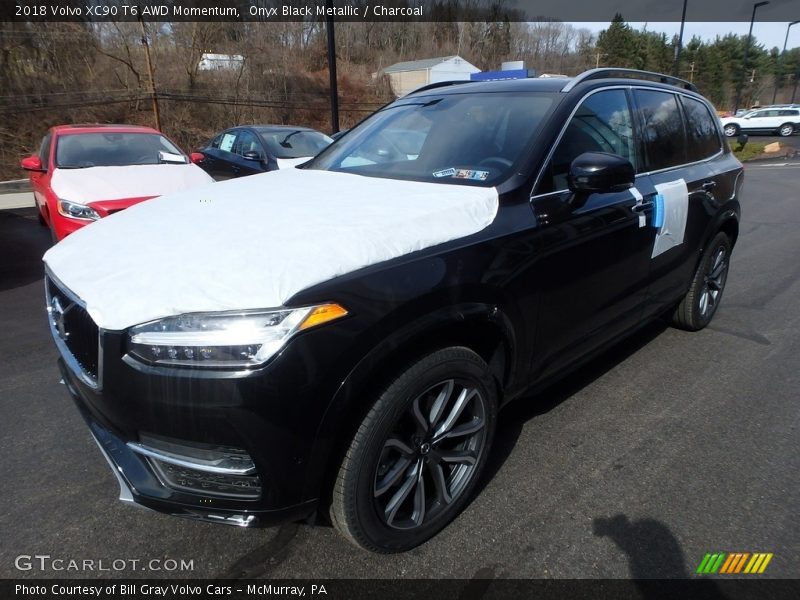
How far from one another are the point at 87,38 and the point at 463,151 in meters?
24.9

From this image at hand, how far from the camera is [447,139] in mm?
2891

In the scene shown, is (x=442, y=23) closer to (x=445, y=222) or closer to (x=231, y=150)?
(x=231, y=150)

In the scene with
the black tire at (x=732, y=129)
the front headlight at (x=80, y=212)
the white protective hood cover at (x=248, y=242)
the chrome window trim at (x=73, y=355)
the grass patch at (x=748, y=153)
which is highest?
the white protective hood cover at (x=248, y=242)

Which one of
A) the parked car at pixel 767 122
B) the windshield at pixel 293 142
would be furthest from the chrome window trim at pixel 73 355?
the parked car at pixel 767 122

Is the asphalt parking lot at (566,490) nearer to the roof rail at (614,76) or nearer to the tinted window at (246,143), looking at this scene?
the roof rail at (614,76)

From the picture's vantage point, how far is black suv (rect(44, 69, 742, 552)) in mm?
1693

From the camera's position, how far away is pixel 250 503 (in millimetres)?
1796

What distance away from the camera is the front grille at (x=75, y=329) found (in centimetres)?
189

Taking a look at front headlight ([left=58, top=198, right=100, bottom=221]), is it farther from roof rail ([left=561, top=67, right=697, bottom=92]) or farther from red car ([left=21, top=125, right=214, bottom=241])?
roof rail ([left=561, top=67, right=697, bottom=92])

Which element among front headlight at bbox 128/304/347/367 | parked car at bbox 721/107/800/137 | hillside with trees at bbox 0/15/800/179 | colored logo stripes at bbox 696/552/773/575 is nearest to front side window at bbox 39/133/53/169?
front headlight at bbox 128/304/347/367

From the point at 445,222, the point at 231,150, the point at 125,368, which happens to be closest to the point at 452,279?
the point at 445,222

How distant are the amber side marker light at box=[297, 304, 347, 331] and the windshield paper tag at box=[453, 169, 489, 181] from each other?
43.4 inches

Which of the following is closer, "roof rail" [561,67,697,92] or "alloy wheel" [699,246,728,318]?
"roof rail" [561,67,697,92]

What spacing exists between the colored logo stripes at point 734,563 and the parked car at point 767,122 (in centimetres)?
3823
